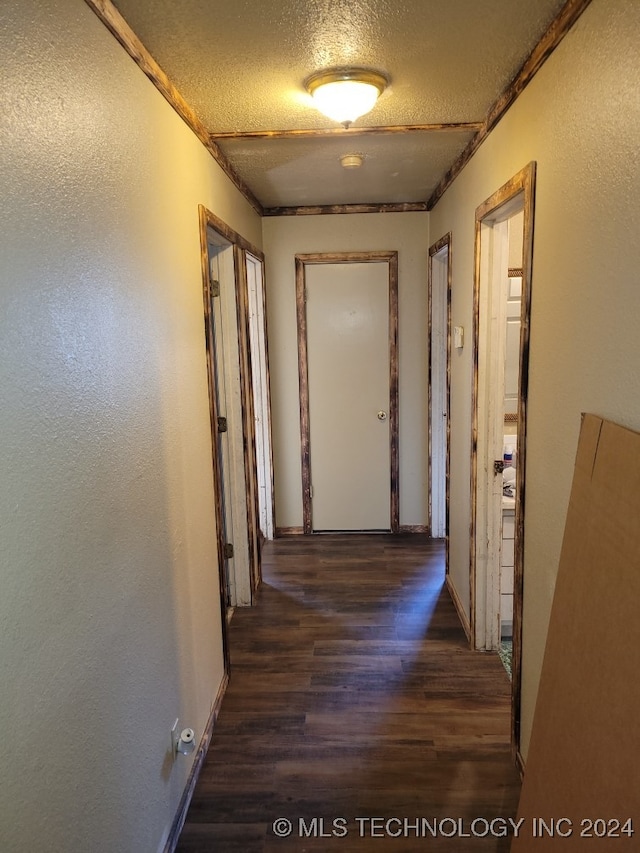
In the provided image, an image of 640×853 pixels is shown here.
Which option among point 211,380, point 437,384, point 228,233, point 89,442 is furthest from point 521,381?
point 437,384

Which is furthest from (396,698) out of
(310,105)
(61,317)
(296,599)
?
(310,105)

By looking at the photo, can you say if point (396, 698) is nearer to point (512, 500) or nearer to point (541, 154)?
point (512, 500)

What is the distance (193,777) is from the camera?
6.30 feet

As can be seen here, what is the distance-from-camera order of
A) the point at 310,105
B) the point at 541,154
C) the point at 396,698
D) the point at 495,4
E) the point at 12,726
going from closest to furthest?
the point at 12,726 → the point at 495,4 → the point at 541,154 → the point at 310,105 → the point at 396,698

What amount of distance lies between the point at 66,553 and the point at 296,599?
233 centimetres

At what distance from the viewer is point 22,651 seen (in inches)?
35.9

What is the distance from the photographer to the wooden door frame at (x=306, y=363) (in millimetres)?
3830

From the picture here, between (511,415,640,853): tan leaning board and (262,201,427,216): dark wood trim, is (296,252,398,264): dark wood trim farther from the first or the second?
(511,415,640,853): tan leaning board

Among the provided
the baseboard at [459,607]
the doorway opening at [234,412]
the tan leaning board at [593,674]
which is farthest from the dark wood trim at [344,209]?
the tan leaning board at [593,674]

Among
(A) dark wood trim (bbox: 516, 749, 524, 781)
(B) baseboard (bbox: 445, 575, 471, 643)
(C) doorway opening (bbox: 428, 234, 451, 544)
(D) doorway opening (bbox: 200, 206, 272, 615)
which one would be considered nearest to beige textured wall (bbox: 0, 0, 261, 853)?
(D) doorway opening (bbox: 200, 206, 272, 615)

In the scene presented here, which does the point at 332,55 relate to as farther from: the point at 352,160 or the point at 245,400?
the point at 245,400

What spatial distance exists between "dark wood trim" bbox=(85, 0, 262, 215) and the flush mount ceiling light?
1.40ft

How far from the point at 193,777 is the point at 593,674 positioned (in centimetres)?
144

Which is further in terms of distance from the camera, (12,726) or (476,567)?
(476,567)
